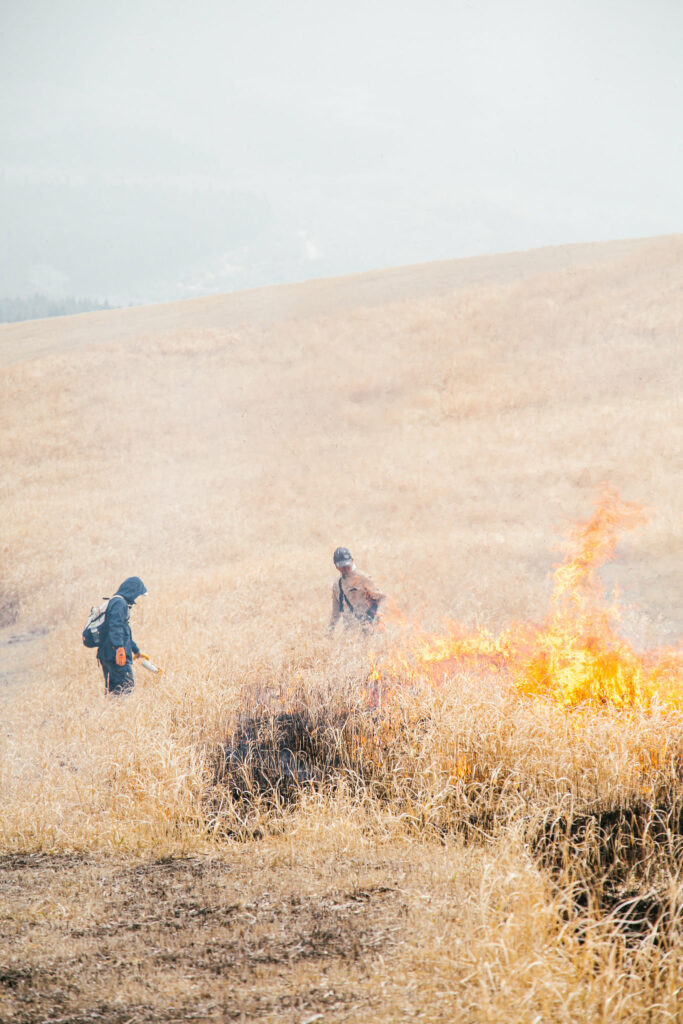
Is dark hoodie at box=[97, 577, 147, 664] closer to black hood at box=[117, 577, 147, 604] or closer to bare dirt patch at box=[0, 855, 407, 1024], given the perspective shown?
black hood at box=[117, 577, 147, 604]

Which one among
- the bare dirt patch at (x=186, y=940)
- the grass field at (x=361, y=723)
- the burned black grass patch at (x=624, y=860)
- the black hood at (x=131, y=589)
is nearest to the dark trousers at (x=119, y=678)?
the grass field at (x=361, y=723)

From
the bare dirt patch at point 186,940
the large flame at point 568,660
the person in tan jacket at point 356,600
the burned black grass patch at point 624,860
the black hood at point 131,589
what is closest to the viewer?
the bare dirt patch at point 186,940

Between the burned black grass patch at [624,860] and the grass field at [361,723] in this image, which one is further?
the burned black grass patch at [624,860]

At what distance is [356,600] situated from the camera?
10.1 metres

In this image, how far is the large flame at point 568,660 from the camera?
7574mm

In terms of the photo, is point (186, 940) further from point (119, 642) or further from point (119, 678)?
point (119, 678)

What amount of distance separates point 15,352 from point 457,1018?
41888 mm

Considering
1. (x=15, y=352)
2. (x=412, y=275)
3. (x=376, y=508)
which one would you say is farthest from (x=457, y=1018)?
(x=412, y=275)

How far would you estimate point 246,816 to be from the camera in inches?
237

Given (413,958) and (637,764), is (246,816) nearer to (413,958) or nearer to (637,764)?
(413,958)

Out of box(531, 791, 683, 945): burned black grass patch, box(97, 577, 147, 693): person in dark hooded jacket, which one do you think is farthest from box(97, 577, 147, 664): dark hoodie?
box(531, 791, 683, 945): burned black grass patch

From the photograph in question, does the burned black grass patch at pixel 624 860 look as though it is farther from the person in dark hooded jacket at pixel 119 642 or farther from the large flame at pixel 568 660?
the person in dark hooded jacket at pixel 119 642

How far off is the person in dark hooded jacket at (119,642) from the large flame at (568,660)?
10.8ft

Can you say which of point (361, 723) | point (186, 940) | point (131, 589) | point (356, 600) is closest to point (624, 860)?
point (361, 723)
